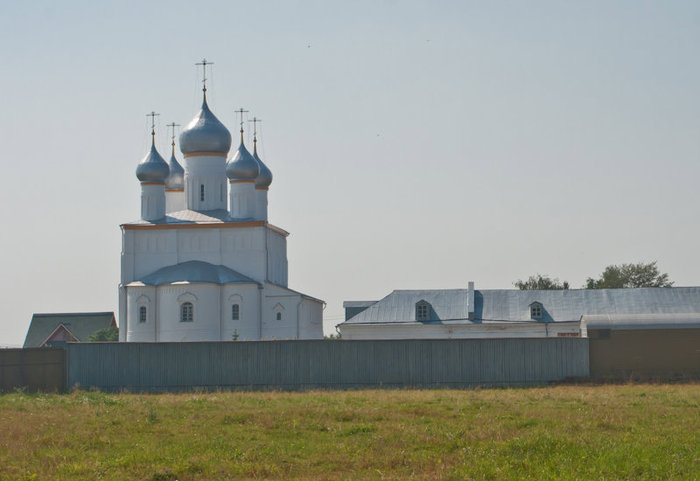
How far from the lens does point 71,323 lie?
76.1 metres

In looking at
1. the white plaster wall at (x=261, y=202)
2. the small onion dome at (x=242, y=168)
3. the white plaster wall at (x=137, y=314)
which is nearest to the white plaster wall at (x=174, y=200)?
the white plaster wall at (x=261, y=202)

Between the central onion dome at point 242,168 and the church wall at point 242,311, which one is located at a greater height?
the central onion dome at point 242,168

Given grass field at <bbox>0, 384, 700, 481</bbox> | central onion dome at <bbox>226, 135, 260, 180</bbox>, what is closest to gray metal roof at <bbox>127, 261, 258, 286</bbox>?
central onion dome at <bbox>226, 135, 260, 180</bbox>

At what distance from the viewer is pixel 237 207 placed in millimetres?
54906

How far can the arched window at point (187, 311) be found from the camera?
1991 inches

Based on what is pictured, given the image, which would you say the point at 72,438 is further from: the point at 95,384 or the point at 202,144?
the point at 202,144

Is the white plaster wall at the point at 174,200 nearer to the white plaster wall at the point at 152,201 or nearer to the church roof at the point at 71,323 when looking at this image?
the white plaster wall at the point at 152,201

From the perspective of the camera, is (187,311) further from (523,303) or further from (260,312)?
(523,303)

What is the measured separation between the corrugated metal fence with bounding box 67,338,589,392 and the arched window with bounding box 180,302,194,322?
57.6 feet

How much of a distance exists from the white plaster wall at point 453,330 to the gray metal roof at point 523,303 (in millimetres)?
348

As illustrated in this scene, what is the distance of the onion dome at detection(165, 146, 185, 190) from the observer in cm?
5991

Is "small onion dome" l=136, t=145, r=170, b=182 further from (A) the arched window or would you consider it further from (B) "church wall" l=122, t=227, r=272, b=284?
(A) the arched window

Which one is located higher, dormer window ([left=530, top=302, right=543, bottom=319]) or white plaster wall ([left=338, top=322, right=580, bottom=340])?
dormer window ([left=530, top=302, right=543, bottom=319])

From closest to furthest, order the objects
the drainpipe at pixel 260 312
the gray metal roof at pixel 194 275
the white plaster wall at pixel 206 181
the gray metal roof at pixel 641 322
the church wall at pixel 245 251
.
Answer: the gray metal roof at pixel 641 322, the gray metal roof at pixel 194 275, the drainpipe at pixel 260 312, the church wall at pixel 245 251, the white plaster wall at pixel 206 181
